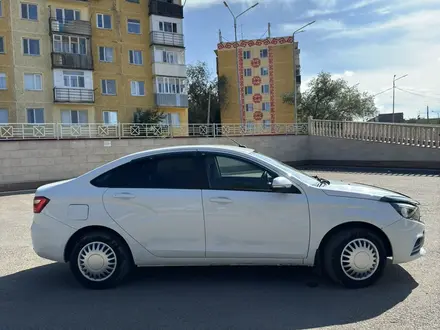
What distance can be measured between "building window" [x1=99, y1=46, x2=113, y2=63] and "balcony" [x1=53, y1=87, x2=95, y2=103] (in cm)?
313

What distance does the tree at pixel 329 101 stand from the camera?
144 ft

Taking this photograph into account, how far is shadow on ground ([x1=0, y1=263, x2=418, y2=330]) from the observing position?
11.2 feet

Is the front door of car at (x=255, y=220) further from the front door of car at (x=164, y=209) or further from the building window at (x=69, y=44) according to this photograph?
the building window at (x=69, y=44)

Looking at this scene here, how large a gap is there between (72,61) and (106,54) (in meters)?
3.18

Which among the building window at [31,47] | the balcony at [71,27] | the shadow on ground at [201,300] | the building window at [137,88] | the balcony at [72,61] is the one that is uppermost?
the balcony at [71,27]

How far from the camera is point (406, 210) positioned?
161 inches

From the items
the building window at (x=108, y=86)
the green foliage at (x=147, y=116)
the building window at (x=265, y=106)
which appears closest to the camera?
the green foliage at (x=147, y=116)

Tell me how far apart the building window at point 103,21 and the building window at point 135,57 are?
2.59m

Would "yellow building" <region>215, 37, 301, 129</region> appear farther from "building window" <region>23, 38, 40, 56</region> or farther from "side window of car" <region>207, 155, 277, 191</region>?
"side window of car" <region>207, 155, 277, 191</region>

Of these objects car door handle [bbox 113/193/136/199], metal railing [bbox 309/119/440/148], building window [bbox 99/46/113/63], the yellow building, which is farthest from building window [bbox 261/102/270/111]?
car door handle [bbox 113/193/136/199]

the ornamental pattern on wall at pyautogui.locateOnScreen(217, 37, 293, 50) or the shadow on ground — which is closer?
the shadow on ground

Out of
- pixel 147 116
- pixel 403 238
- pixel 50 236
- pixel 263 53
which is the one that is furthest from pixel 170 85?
pixel 403 238

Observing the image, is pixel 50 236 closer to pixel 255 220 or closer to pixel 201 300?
pixel 201 300

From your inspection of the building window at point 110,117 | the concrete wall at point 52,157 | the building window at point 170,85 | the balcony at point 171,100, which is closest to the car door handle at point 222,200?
the concrete wall at point 52,157
